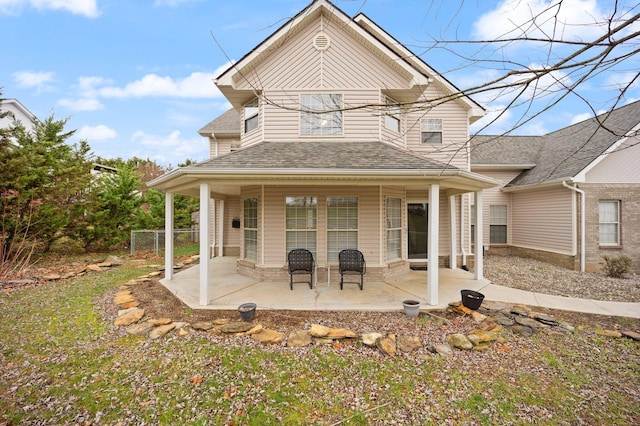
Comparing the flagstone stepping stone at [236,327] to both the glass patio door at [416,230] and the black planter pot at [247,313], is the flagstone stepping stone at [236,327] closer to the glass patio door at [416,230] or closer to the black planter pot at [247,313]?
the black planter pot at [247,313]

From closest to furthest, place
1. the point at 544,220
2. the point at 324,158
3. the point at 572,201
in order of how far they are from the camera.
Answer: the point at 324,158
the point at 572,201
the point at 544,220

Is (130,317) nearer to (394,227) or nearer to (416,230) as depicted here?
(394,227)

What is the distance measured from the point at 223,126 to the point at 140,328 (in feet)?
31.8

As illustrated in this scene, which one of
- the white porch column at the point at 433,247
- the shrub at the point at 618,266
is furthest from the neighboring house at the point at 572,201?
the white porch column at the point at 433,247

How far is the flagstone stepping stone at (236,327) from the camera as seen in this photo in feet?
13.8

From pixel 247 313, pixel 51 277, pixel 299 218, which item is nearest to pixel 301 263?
pixel 299 218

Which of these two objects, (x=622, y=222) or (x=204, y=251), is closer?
(x=204, y=251)

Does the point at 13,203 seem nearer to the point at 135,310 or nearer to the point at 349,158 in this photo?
the point at 135,310

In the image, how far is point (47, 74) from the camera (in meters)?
14.4

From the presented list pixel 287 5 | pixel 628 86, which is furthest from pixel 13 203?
pixel 628 86

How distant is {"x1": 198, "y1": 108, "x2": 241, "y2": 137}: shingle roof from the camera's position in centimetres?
1152

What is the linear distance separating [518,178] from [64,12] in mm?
19259

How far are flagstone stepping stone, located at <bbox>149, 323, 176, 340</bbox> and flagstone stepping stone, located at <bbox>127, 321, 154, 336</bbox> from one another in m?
0.09

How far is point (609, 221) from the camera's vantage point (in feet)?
30.4
